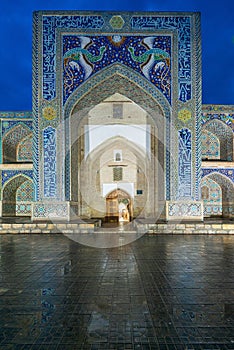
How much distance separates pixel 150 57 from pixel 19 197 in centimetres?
801

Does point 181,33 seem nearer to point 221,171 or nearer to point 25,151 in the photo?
point 221,171

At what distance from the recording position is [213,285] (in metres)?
3.28

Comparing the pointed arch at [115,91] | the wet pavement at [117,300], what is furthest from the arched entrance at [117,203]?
the wet pavement at [117,300]

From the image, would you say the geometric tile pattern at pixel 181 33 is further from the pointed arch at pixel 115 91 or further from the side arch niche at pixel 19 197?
the side arch niche at pixel 19 197

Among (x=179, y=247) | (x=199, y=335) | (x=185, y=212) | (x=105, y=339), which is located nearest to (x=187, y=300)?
(x=199, y=335)

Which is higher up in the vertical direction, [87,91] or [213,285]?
[87,91]

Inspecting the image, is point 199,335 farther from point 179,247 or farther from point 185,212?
point 185,212

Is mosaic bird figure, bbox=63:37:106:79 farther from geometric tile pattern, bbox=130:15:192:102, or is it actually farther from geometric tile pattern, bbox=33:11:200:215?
geometric tile pattern, bbox=130:15:192:102

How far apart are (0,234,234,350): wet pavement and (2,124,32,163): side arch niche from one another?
26.2 ft

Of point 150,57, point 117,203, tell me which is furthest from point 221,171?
point 117,203

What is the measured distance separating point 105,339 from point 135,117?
1215 cm

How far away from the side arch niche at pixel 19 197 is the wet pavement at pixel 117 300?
769cm

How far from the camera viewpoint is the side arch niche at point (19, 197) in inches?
487

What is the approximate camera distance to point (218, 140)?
12195 mm
